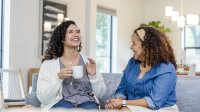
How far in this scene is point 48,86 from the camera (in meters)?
2.15

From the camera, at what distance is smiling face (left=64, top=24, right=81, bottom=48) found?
2326 mm

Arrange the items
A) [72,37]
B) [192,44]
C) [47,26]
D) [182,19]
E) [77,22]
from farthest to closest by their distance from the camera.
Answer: [192,44] → [77,22] → [182,19] → [47,26] → [72,37]

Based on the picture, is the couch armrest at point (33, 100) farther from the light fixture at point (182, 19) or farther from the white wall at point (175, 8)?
the white wall at point (175, 8)

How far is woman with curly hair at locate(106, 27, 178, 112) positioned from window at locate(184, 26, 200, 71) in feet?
21.7

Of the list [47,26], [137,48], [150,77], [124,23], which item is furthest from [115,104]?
[124,23]

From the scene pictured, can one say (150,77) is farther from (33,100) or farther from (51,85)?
(33,100)

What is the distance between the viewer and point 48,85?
216 cm

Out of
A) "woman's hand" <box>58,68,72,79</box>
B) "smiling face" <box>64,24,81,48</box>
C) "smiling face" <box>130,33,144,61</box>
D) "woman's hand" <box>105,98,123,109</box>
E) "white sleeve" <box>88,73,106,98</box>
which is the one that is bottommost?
"woman's hand" <box>105,98,123,109</box>

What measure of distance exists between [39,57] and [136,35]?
141 inches

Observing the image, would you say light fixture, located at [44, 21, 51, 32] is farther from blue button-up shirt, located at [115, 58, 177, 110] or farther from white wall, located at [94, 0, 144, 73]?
blue button-up shirt, located at [115, 58, 177, 110]

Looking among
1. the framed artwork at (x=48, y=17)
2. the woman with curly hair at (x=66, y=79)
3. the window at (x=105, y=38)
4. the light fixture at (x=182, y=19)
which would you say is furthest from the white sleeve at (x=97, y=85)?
the window at (x=105, y=38)

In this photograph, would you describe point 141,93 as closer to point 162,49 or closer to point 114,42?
point 162,49

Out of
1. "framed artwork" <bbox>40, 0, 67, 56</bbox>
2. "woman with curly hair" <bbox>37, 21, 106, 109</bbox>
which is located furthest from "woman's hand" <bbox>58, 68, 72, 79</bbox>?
"framed artwork" <bbox>40, 0, 67, 56</bbox>

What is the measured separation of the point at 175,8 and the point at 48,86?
23.3ft
